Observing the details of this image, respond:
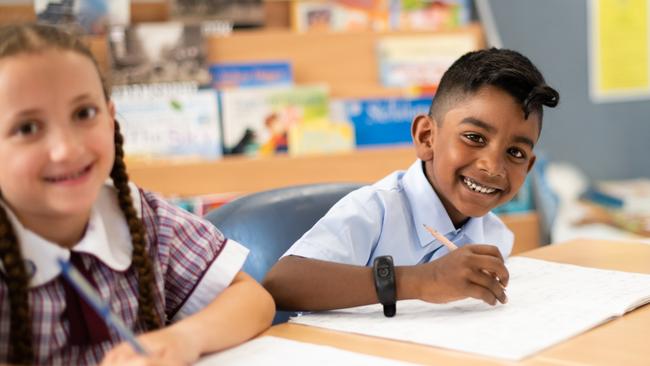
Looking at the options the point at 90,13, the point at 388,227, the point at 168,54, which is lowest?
the point at 388,227

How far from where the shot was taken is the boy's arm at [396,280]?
1029mm

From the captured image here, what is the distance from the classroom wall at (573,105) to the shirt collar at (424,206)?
5.72 feet

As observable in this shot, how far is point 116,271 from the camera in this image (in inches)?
35.9

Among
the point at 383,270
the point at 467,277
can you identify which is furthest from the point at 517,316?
the point at 383,270

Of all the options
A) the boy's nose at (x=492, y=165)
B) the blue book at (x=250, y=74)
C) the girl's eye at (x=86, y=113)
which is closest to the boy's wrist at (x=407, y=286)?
the boy's nose at (x=492, y=165)

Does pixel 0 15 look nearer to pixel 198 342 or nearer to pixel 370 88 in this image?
pixel 370 88

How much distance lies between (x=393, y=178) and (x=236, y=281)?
1.42 ft

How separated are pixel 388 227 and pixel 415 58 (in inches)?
47.2

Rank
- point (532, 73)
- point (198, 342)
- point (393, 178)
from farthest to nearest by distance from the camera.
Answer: point (393, 178) → point (532, 73) → point (198, 342)

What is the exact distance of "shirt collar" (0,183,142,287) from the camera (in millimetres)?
849

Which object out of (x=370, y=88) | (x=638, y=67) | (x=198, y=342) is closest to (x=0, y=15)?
(x=370, y=88)

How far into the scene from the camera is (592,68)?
3080mm

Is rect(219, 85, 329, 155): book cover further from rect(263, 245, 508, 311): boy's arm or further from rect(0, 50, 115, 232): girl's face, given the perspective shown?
A: rect(0, 50, 115, 232): girl's face

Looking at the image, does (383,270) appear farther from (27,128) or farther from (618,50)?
(618,50)
